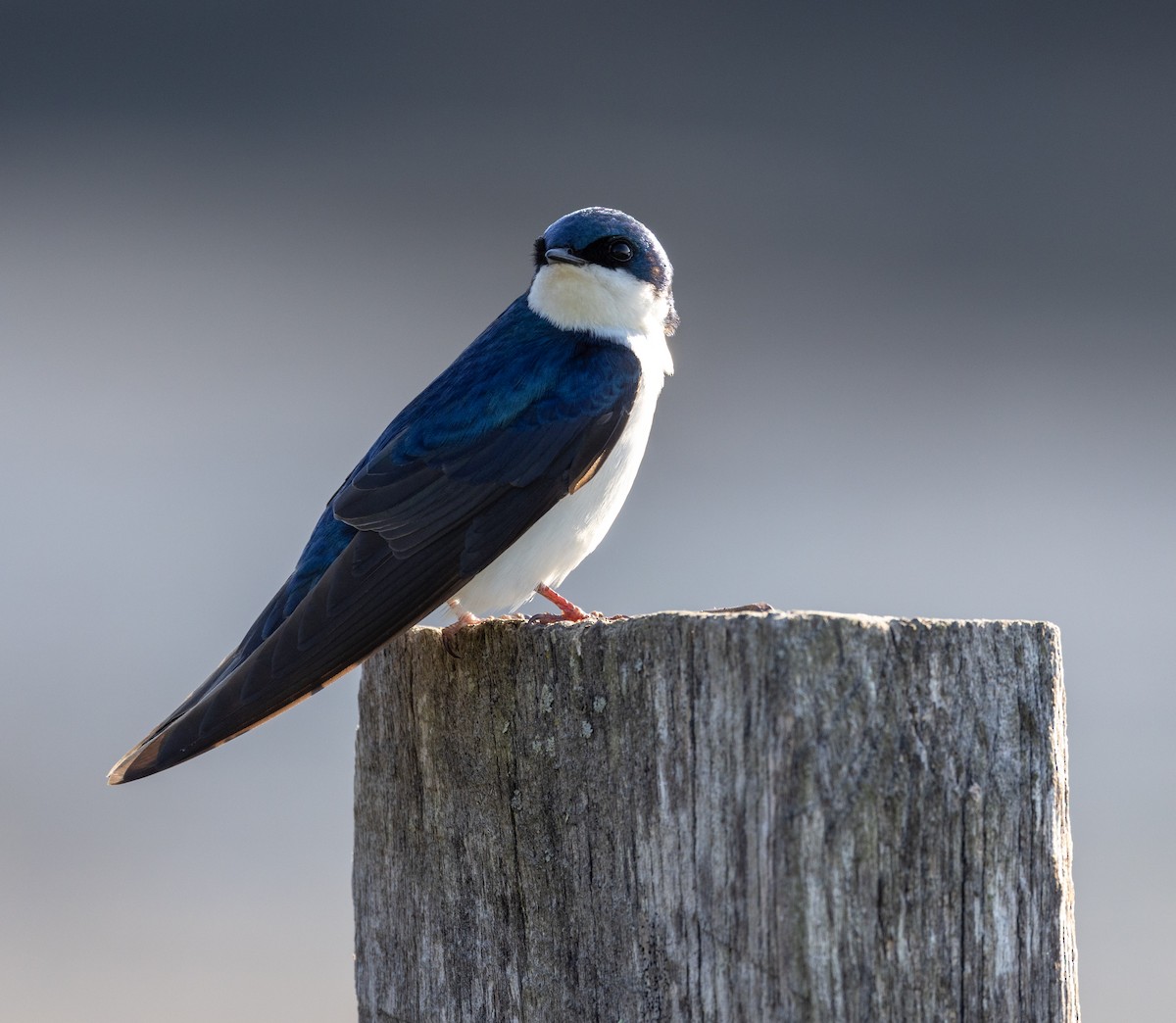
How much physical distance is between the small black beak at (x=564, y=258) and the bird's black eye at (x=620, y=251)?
9cm

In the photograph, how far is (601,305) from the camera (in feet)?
10.9

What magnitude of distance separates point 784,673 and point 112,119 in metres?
7.88

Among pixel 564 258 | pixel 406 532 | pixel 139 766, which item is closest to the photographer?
pixel 139 766

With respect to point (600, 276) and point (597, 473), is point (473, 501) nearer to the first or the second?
point (597, 473)

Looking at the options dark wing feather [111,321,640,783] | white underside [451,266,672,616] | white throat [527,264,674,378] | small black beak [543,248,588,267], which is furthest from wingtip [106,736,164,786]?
small black beak [543,248,588,267]

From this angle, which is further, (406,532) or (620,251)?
(620,251)

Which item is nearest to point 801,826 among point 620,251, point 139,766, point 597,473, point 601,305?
point 139,766

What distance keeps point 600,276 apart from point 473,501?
31.6 inches

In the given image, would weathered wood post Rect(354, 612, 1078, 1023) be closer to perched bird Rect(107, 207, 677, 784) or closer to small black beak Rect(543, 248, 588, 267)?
perched bird Rect(107, 207, 677, 784)

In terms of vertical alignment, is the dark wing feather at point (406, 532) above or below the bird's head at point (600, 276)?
below

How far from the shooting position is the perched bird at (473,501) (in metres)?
2.40

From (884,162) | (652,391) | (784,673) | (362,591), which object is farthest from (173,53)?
(784,673)

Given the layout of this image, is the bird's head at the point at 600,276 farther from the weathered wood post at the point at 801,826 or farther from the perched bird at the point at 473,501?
the weathered wood post at the point at 801,826

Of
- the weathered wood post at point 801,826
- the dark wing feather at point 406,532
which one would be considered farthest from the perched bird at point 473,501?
the weathered wood post at point 801,826
